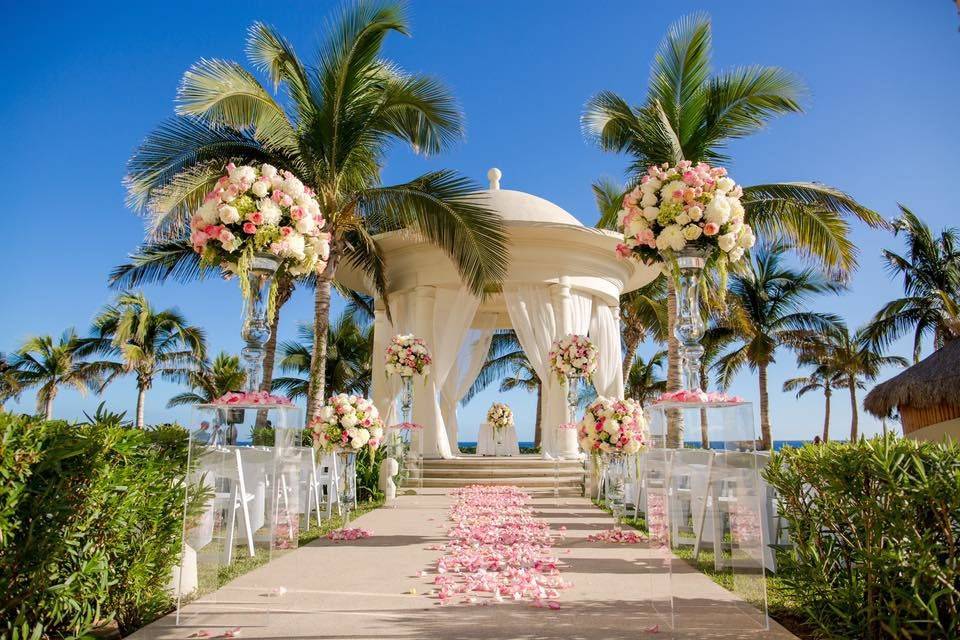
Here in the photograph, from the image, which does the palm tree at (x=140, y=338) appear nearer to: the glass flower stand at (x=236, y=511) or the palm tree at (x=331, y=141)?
the palm tree at (x=331, y=141)

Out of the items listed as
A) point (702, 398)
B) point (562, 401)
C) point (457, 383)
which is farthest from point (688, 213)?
point (457, 383)

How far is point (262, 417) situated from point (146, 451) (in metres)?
0.90

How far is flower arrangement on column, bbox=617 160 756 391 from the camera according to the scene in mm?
4285

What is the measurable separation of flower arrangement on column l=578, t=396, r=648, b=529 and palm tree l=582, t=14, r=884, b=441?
2002mm

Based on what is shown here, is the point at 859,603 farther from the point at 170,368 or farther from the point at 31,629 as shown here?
A: the point at 170,368

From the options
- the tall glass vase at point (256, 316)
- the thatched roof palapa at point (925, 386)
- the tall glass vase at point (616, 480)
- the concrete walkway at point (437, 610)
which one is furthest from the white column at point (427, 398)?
the thatched roof palapa at point (925, 386)

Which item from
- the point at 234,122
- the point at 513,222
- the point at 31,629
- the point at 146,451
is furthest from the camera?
the point at 513,222

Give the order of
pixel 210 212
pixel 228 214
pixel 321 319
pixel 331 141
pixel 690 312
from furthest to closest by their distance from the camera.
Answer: pixel 321 319 < pixel 331 141 < pixel 690 312 < pixel 210 212 < pixel 228 214

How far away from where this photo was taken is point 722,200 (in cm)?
431

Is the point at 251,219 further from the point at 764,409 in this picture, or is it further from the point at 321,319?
the point at 764,409

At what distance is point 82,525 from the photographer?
2891 mm

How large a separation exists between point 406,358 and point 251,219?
8.31m

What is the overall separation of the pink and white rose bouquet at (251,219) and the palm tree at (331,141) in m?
6.07

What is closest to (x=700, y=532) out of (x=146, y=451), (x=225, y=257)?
(x=146, y=451)
